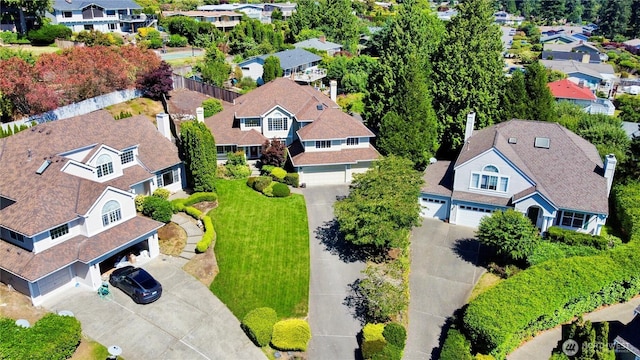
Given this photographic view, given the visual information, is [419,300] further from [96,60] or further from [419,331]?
[96,60]

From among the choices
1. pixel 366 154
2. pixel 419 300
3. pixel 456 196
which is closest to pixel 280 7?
pixel 366 154

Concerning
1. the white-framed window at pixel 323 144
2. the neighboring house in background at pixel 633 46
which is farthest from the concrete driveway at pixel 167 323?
the neighboring house in background at pixel 633 46

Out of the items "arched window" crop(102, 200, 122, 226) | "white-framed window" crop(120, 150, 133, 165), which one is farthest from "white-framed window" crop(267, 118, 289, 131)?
"arched window" crop(102, 200, 122, 226)

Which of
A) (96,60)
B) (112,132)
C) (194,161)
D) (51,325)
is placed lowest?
(51,325)

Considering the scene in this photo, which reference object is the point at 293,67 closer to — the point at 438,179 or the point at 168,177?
the point at 168,177

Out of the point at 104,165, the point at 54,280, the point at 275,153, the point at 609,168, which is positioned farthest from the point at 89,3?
the point at 609,168

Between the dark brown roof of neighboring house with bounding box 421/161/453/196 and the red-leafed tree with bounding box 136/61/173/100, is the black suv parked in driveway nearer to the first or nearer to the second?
the dark brown roof of neighboring house with bounding box 421/161/453/196
